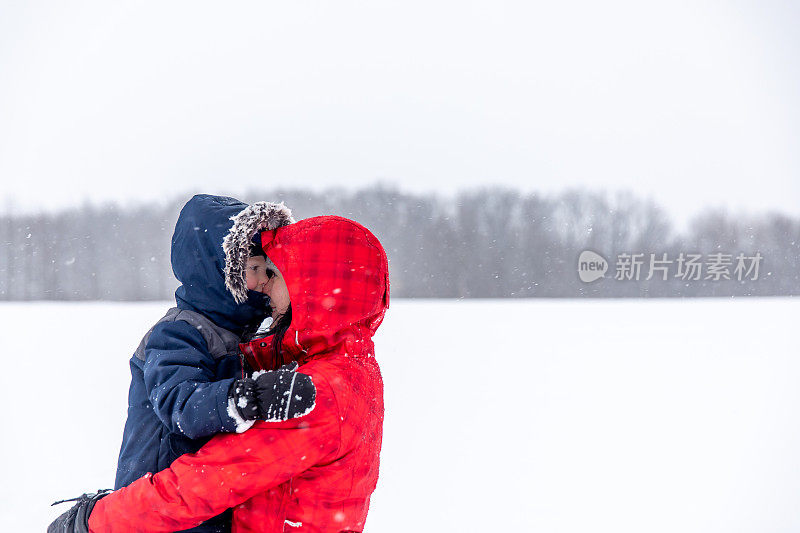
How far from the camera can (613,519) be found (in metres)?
2.96

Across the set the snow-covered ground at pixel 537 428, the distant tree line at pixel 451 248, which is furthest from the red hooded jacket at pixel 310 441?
the distant tree line at pixel 451 248

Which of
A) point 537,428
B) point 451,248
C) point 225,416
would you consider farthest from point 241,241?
point 451,248

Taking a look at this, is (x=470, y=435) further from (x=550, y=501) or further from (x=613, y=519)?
(x=613, y=519)

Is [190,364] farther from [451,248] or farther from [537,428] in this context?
[451,248]

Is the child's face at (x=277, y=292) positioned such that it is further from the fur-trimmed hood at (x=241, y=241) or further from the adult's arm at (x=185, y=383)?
the adult's arm at (x=185, y=383)

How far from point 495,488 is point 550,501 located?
32 cm

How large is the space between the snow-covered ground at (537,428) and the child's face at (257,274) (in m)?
1.93

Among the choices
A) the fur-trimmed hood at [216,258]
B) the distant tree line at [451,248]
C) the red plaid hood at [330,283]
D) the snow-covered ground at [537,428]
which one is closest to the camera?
the red plaid hood at [330,283]

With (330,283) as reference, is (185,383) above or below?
below

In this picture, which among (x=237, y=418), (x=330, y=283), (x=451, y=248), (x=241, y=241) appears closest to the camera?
(x=237, y=418)

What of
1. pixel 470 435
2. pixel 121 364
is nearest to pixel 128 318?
pixel 121 364

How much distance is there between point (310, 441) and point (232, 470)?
0.15 metres

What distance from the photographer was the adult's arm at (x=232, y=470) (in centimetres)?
102

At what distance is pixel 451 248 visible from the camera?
18.0m
